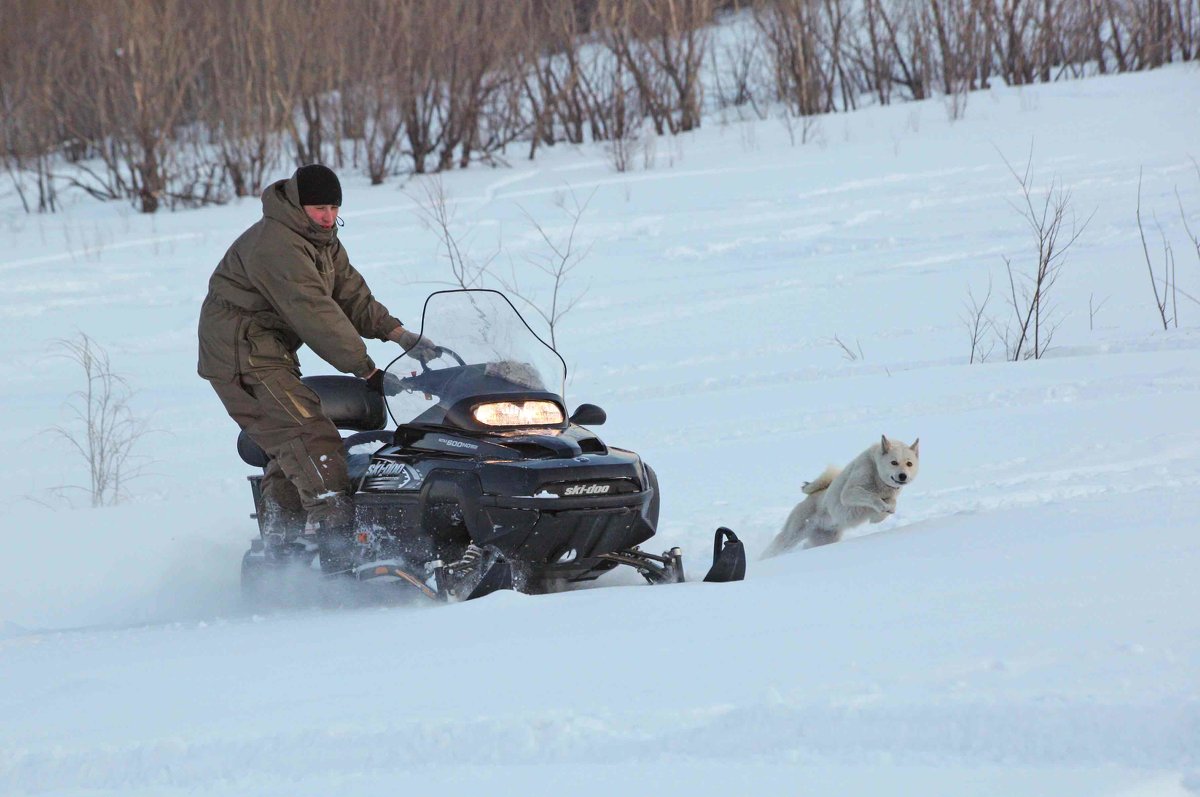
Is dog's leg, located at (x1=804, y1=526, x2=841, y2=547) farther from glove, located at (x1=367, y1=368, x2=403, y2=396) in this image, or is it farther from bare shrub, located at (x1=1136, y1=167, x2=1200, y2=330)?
bare shrub, located at (x1=1136, y1=167, x2=1200, y2=330)

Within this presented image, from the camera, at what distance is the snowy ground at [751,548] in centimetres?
253

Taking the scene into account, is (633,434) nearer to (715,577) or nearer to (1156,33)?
(715,577)

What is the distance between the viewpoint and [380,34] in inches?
632

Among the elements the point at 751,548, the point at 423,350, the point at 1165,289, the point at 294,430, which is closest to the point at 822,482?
the point at 751,548

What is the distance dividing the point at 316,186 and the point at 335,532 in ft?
4.30

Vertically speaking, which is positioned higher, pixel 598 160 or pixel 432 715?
pixel 598 160

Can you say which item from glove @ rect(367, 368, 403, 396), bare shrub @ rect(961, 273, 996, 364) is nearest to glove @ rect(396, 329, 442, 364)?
glove @ rect(367, 368, 403, 396)

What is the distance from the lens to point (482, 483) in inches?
157

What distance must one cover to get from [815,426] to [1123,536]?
10.8 ft

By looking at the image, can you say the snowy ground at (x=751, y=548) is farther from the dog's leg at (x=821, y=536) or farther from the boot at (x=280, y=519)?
the boot at (x=280, y=519)

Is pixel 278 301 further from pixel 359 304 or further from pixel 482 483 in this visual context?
pixel 482 483

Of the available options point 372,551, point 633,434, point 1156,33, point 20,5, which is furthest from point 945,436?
point 20,5

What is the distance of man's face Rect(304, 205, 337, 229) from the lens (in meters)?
4.40

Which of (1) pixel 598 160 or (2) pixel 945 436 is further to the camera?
(1) pixel 598 160
